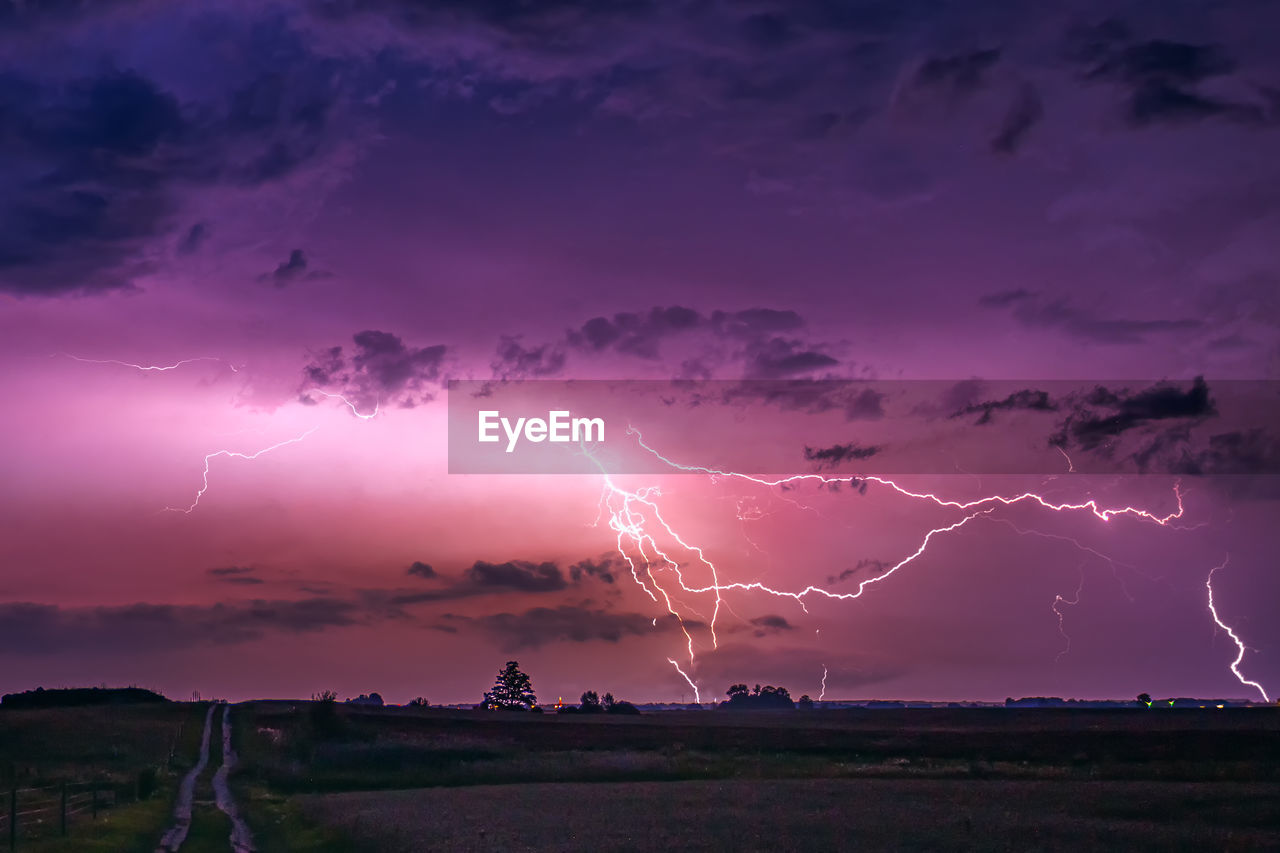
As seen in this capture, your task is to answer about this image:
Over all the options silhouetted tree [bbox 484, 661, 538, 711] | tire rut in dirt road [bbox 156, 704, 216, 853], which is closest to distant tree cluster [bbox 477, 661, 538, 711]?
silhouetted tree [bbox 484, 661, 538, 711]

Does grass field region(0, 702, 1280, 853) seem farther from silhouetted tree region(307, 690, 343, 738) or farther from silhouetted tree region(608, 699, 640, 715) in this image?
silhouetted tree region(608, 699, 640, 715)

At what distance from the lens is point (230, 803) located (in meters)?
40.1

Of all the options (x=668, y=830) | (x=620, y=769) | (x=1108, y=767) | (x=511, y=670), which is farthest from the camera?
(x=511, y=670)

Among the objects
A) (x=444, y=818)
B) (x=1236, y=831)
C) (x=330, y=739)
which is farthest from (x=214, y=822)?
(x=330, y=739)

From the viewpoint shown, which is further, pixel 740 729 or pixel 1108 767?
pixel 740 729

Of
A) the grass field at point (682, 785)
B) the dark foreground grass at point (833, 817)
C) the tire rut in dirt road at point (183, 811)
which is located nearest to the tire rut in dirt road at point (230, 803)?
the grass field at point (682, 785)

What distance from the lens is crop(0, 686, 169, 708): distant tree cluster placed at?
152000 mm

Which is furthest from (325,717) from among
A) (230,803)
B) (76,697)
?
(76,697)

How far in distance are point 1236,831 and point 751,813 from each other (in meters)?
11.7

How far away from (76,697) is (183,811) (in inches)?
5430

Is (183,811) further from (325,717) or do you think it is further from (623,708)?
(623,708)

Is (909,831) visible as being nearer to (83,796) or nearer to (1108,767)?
(1108,767)

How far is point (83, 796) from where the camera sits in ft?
133

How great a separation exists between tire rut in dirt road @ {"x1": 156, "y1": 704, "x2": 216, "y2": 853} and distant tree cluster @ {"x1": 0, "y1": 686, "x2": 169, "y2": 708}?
97660mm
